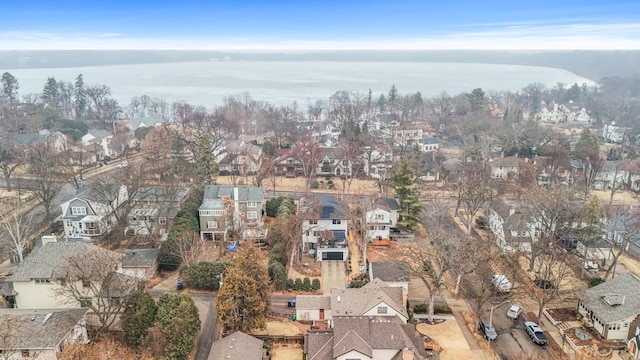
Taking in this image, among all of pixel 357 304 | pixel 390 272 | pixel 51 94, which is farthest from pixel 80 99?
pixel 357 304

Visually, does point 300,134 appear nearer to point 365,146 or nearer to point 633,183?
point 365,146

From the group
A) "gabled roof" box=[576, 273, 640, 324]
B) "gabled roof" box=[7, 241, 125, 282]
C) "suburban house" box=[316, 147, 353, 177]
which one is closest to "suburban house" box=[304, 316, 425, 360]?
"gabled roof" box=[576, 273, 640, 324]

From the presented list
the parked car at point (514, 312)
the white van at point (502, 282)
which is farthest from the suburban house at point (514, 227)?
the parked car at point (514, 312)

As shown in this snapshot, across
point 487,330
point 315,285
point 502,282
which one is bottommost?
point 487,330

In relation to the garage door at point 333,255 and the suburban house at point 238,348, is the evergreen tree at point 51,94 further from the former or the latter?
the suburban house at point 238,348

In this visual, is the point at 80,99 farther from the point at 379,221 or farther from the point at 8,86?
the point at 379,221

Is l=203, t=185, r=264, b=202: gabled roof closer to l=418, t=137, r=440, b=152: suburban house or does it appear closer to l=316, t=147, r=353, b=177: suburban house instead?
l=316, t=147, r=353, b=177: suburban house

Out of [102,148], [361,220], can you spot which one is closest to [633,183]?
[361,220]
